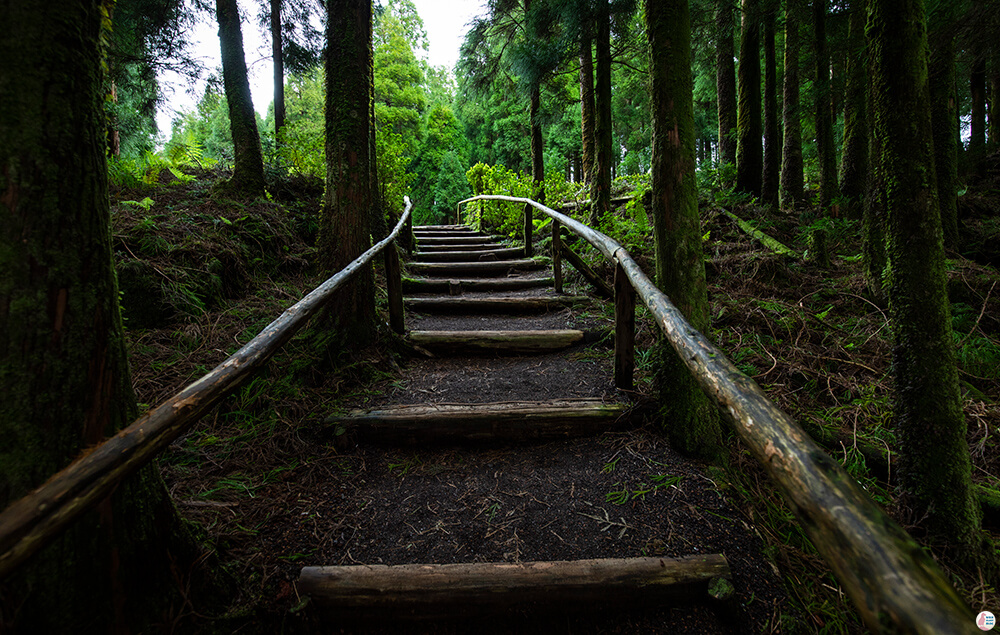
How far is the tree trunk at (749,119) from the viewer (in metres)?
7.67

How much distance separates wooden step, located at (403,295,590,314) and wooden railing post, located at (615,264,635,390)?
175 cm

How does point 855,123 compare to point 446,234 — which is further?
point 446,234

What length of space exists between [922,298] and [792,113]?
26.1 ft

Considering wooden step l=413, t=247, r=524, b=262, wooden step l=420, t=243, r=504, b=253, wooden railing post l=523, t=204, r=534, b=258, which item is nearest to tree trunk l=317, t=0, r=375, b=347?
wooden railing post l=523, t=204, r=534, b=258

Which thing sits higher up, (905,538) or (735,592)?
(905,538)

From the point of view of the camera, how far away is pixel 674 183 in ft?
7.86

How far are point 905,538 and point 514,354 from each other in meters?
2.98

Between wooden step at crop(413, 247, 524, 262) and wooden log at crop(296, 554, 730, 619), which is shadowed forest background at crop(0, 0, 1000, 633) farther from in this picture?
wooden step at crop(413, 247, 524, 262)

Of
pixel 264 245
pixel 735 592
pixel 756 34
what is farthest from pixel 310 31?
pixel 735 592

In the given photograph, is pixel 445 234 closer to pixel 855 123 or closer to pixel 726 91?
pixel 726 91

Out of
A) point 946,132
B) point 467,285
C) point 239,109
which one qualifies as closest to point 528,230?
point 467,285

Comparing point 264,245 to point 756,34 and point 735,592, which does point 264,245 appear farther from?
point 756,34

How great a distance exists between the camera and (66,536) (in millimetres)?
1144

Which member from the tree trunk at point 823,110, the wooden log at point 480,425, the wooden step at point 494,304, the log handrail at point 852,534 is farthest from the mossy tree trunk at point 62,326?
the tree trunk at point 823,110
